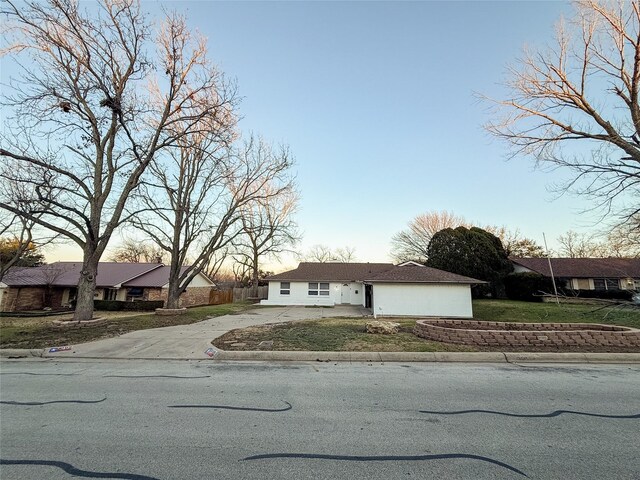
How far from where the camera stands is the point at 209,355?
8133 millimetres

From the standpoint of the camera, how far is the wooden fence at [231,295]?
36.8m

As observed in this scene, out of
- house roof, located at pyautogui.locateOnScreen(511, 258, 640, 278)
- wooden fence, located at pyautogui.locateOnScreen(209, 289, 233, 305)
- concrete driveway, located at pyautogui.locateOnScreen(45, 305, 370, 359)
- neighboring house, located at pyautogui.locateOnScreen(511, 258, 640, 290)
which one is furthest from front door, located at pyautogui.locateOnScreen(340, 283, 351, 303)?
concrete driveway, located at pyautogui.locateOnScreen(45, 305, 370, 359)

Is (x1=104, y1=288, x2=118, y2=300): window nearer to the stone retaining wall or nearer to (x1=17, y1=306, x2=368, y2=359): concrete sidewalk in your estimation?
(x1=17, y1=306, x2=368, y2=359): concrete sidewalk

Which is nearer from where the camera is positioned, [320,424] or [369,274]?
[320,424]

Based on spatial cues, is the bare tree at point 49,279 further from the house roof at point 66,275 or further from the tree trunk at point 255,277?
the tree trunk at point 255,277

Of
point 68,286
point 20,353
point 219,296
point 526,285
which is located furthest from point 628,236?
point 68,286

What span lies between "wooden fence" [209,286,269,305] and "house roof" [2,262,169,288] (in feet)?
20.7

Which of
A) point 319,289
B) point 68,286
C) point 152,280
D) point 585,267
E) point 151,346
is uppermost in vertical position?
point 585,267

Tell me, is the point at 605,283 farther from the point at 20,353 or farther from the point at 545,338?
the point at 20,353

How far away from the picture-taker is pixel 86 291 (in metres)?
12.9

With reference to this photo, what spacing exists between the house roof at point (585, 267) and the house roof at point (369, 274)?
14083 mm

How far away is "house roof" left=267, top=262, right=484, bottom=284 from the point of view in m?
20.0

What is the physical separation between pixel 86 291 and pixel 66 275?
2600cm

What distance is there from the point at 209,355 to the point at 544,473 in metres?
7.17
